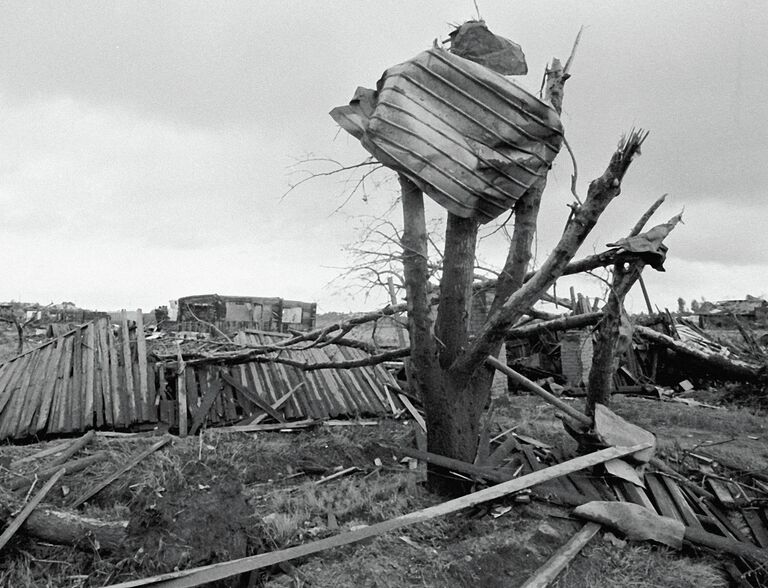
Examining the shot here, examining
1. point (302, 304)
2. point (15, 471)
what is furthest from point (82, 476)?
point (302, 304)

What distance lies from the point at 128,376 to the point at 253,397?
205cm

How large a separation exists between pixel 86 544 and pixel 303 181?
12.9ft

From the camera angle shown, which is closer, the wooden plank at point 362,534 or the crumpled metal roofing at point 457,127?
the wooden plank at point 362,534

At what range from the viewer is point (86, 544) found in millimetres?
4316

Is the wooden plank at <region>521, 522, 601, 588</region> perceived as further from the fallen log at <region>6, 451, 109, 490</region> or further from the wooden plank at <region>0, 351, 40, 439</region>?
the wooden plank at <region>0, 351, 40, 439</region>

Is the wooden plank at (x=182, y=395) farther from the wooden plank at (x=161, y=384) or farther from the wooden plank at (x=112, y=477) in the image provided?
the wooden plank at (x=112, y=477)

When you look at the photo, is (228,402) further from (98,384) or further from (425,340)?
(425,340)

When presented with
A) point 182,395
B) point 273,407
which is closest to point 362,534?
point 273,407

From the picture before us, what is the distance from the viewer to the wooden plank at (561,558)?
389 centimetres

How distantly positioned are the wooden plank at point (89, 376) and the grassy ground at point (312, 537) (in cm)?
124

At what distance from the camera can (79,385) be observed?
8.28m

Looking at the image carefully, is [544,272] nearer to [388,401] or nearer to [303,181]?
[303,181]

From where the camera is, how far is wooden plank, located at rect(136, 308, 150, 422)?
26.9ft

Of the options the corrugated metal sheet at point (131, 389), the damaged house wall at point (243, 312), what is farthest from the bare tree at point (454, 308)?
the damaged house wall at point (243, 312)
